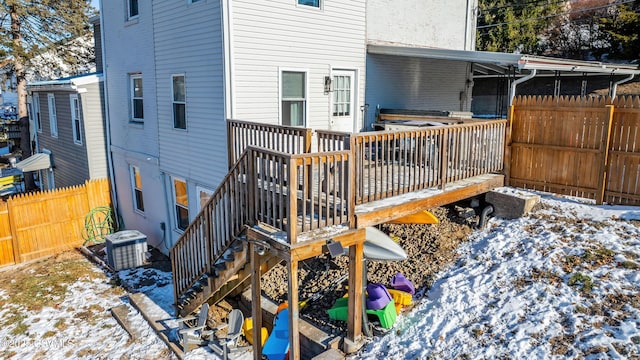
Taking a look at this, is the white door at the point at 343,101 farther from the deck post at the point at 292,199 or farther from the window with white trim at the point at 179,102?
the deck post at the point at 292,199

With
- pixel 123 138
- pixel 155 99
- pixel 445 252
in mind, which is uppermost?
pixel 155 99

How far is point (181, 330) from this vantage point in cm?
748

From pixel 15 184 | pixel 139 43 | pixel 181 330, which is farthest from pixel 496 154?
pixel 15 184

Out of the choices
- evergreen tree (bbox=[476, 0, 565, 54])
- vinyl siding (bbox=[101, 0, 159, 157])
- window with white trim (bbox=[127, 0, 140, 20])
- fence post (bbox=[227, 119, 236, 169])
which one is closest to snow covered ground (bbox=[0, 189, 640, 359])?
fence post (bbox=[227, 119, 236, 169])

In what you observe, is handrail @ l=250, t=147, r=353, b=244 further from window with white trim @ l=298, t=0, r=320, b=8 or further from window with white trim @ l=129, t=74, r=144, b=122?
window with white trim @ l=129, t=74, r=144, b=122

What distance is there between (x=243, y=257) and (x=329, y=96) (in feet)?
16.2

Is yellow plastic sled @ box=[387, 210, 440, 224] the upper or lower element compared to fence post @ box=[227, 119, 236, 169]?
lower

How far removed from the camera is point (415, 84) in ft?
42.5

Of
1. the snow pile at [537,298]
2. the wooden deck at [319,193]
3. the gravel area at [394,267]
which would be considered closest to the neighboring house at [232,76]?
the wooden deck at [319,193]

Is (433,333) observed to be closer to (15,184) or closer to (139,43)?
(139,43)

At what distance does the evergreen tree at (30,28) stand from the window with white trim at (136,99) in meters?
10.2

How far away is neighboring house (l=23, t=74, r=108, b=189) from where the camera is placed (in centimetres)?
1420

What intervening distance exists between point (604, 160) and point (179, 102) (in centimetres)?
891

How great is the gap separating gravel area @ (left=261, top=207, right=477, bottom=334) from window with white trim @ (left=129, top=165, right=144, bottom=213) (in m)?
6.46
